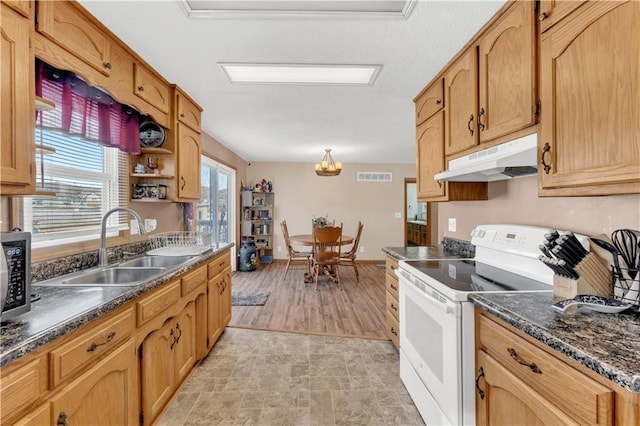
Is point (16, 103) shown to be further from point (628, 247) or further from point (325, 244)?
point (325, 244)

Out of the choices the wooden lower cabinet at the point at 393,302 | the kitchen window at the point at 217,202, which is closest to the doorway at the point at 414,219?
the kitchen window at the point at 217,202

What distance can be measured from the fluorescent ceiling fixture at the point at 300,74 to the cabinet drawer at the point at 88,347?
1.71 metres

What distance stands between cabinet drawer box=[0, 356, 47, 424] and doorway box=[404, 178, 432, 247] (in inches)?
248

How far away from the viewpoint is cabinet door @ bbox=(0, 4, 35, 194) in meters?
1.05

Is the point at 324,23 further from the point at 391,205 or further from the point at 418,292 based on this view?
the point at 391,205

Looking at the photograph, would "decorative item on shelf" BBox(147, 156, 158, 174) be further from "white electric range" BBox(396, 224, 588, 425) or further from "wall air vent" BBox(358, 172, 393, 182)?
"wall air vent" BBox(358, 172, 393, 182)

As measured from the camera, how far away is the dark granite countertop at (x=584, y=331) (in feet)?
2.26

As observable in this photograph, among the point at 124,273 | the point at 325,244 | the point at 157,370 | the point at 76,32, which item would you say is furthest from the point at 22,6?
the point at 325,244

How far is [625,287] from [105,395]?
2.07 m

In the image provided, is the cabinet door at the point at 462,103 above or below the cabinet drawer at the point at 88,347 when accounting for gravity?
above

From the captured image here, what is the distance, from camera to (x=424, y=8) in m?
1.41

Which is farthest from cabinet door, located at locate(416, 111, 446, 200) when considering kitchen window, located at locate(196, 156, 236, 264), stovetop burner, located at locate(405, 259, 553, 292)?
kitchen window, located at locate(196, 156, 236, 264)

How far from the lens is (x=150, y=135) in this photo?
228cm

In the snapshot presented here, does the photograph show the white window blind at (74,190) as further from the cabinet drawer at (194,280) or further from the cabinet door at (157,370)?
the cabinet door at (157,370)
